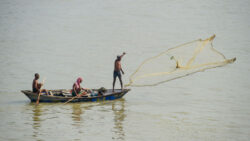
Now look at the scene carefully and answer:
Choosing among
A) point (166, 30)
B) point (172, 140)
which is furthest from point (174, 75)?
point (166, 30)

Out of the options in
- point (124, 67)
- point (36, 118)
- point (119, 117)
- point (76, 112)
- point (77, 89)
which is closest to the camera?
point (36, 118)

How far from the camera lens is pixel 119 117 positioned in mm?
13117

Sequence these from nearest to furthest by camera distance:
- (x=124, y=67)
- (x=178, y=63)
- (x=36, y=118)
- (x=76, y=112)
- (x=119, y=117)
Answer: (x=36, y=118) → (x=119, y=117) → (x=178, y=63) → (x=76, y=112) → (x=124, y=67)

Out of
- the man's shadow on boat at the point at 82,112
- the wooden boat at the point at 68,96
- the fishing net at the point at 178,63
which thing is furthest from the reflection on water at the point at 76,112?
the fishing net at the point at 178,63

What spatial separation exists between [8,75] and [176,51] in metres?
11.4

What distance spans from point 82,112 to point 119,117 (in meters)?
1.43

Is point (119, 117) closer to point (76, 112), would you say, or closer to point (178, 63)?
point (76, 112)

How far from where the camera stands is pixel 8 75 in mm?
22062

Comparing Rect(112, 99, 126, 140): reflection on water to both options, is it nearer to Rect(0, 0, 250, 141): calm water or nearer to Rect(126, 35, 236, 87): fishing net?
Rect(0, 0, 250, 141): calm water

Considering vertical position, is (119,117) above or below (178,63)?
below

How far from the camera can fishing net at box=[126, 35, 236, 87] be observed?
13.4m

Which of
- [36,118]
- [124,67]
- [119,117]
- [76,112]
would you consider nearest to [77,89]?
[76,112]

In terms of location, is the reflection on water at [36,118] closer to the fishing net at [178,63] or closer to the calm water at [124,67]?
the calm water at [124,67]

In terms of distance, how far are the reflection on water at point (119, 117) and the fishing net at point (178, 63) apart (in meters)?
1.09
